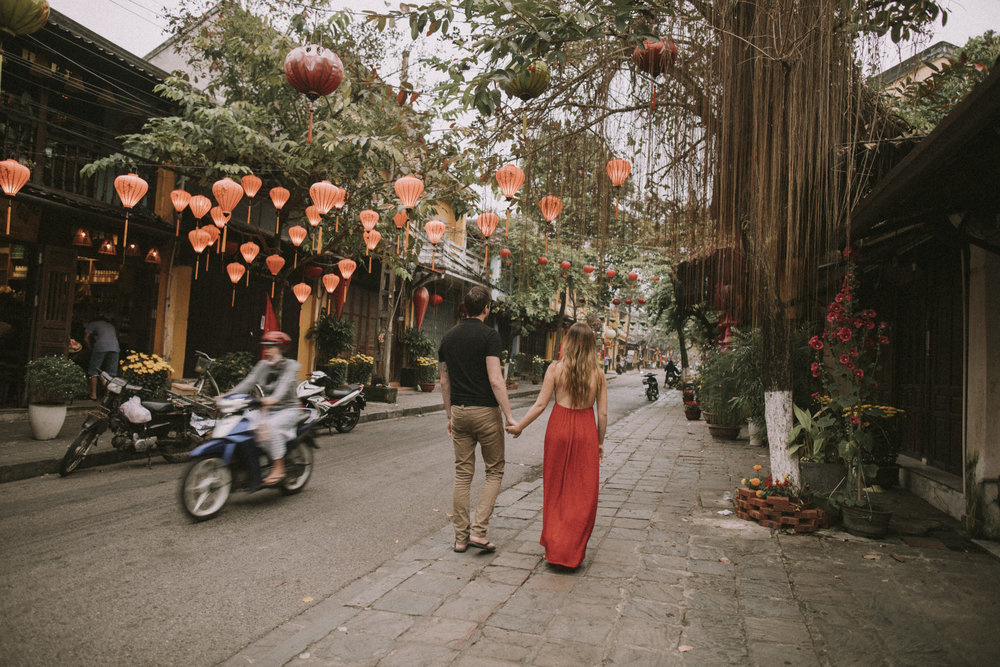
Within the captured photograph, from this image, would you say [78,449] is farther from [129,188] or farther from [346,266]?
[346,266]

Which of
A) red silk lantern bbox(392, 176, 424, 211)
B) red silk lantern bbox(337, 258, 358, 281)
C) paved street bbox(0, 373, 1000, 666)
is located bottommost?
paved street bbox(0, 373, 1000, 666)

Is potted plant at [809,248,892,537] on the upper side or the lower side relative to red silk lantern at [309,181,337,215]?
lower

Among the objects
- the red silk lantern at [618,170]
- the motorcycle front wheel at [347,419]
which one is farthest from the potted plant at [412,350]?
the red silk lantern at [618,170]

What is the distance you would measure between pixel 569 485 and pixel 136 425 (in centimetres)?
596

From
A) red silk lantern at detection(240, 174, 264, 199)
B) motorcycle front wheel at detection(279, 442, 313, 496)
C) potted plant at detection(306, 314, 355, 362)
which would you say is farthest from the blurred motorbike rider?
potted plant at detection(306, 314, 355, 362)

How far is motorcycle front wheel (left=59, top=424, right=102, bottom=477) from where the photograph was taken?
695cm

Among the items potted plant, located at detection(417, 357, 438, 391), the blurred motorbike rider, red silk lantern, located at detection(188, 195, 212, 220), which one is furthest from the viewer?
potted plant, located at detection(417, 357, 438, 391)

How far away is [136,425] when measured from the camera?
738cm

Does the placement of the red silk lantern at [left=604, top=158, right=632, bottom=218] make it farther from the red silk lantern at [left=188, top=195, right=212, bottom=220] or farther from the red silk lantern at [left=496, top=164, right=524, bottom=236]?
the red silk lantern at [left=188, top=195, right=212, bottom=220]

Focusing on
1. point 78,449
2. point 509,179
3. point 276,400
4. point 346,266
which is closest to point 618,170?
point 509,179

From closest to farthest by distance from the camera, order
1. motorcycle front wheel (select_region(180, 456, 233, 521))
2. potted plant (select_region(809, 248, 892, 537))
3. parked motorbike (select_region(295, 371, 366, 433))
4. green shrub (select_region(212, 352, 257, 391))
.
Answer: potted plant (select_region(809, 248, 892, 537)) → motorcycle front wheel (select_region(180, 456, 233, 521)) → parked motorbike (select_region(295, 371, 366, 433)) → green shrub (select_region(212, 352, 257, 391))

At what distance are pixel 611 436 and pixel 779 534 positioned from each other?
686 centimetres

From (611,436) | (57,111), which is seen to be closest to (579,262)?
(611,436)

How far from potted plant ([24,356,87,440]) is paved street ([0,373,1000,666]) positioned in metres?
2.11
